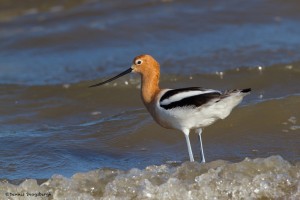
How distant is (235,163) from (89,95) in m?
4.04

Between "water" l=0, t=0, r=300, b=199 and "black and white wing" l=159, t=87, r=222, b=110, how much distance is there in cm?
60

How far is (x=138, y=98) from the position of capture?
10547 mm

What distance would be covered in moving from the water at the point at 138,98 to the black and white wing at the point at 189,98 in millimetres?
599

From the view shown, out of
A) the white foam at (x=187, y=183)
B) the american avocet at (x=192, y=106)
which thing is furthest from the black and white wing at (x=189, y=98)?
the white foam at (x=187, y=183)

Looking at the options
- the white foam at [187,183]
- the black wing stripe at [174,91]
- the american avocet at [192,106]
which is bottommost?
the white foam at [187,183]

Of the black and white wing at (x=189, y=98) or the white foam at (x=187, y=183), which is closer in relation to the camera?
the white foam at (x=187, y=183)

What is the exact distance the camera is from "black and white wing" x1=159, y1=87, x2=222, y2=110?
23.6ft

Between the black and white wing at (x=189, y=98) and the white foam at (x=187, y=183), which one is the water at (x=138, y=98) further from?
the black and white wing at (x=189, y=98)

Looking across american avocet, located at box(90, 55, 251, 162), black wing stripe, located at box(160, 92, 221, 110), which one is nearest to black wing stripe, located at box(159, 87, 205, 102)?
american avocet, located at box(90, 55, 251, 162)

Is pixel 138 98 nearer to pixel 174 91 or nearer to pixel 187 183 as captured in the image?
pixel 174 91

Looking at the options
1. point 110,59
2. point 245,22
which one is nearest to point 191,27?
point 245,22

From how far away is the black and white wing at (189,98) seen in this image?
7.20m

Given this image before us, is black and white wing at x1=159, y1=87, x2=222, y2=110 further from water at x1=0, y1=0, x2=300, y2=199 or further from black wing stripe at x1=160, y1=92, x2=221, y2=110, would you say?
water at x1=0, y1=0, x2=300, y2=199

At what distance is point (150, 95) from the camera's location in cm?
778
